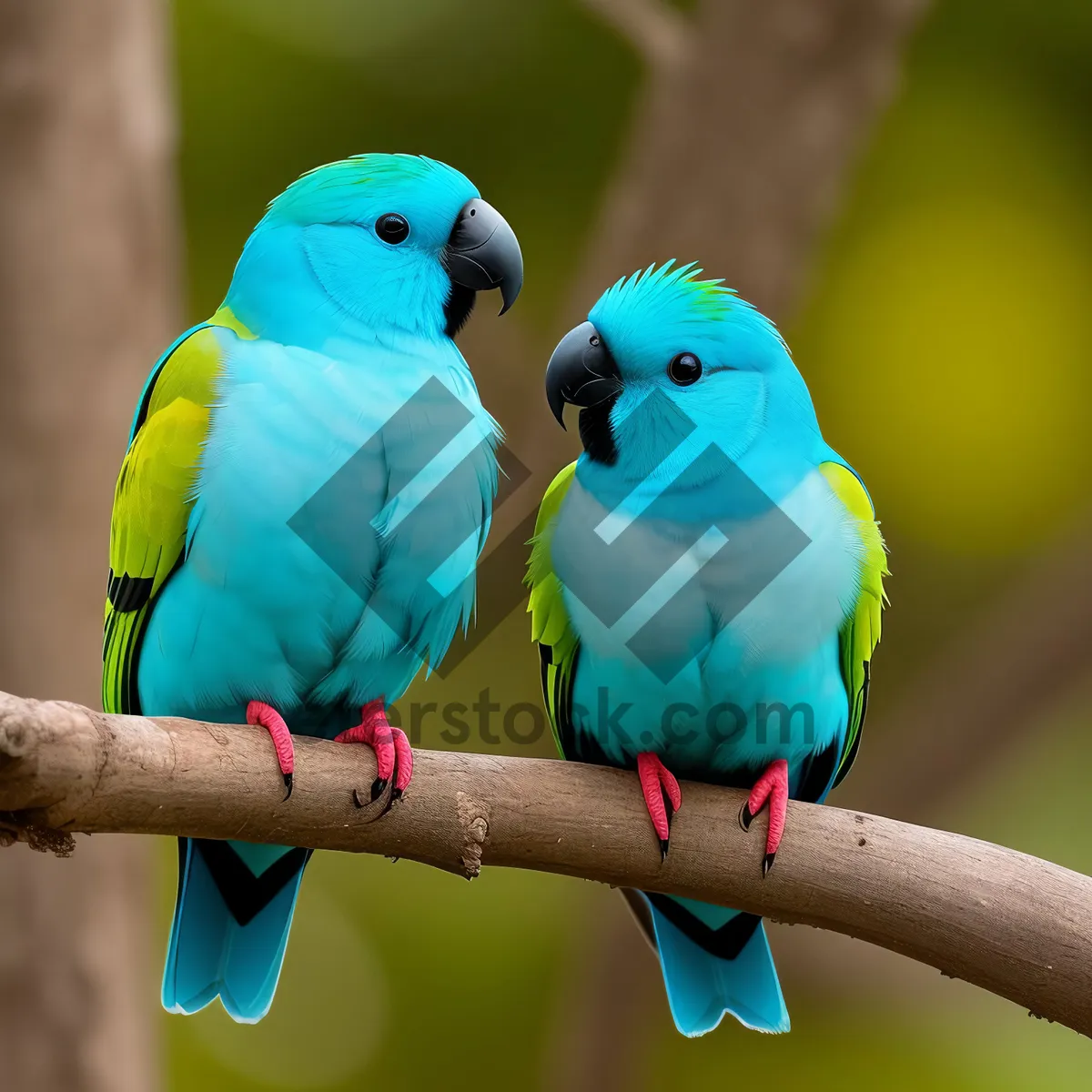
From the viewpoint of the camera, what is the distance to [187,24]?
22.8 feet

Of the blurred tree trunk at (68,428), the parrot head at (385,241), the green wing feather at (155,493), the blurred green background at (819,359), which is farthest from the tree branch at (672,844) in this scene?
the blurred green background at (819,359)

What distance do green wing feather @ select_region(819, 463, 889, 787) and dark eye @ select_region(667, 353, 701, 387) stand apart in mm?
381

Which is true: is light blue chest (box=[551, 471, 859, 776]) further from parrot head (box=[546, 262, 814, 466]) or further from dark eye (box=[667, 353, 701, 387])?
dark eye (box=[667, 353, 701, 387])

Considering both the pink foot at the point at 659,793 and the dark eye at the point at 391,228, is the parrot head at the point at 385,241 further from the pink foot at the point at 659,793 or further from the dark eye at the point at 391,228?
the pink foot at the point at 659,793

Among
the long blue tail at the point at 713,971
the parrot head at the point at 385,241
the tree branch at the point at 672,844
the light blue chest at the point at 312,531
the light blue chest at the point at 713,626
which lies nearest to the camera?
the tree branch at the point at 672,844

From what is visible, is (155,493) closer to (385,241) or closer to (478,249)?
(385,241)

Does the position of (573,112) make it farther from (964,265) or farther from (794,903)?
(794,903)

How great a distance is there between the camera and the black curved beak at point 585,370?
3.23 m

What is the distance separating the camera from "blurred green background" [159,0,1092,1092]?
6539 millimetres

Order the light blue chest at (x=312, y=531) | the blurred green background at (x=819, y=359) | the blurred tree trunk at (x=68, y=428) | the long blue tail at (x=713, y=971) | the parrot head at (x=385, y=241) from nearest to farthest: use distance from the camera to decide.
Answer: the light blue chest at (x=312, y=531) → the parrot head at (x=385, y=241) → the long blue tail at (x=713, y=971) → the blurred tree trunk at (x=68, y=428) → the blurred green background at (x=819, y=359)

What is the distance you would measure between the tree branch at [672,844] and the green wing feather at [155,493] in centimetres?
58

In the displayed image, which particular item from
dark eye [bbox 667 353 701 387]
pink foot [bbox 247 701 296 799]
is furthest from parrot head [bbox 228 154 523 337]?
pink foot [bbox 247 701 296 799]

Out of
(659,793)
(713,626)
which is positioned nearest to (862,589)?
(713,626)

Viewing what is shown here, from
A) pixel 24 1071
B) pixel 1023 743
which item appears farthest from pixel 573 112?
pixel 24 1071
